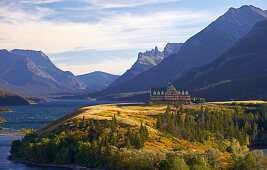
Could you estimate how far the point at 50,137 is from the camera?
161 metres

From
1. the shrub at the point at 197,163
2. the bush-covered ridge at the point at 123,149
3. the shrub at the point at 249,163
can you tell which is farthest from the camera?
the bush-covered ridge at the point at 123,149

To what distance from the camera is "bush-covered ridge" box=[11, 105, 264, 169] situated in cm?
11656

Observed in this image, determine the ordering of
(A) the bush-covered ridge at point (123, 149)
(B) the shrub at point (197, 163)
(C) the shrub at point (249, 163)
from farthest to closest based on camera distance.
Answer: (A) the bush-covered ridge at point (123, 149) < (C) the shrub at point (249, 163) < (B) the shrub at point (197, 163)

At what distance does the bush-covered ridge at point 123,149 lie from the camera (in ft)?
382

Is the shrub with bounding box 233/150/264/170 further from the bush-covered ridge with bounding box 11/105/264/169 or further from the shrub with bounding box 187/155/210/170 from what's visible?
the shrub with bounding box 187/155/210/170

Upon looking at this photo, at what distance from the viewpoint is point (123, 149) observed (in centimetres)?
12700

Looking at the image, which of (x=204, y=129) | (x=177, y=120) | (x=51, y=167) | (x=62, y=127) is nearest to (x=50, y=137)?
(x=62, y=127)

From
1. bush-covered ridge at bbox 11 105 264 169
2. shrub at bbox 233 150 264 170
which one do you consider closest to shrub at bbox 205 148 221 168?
bush-covered ridge at bbox 11 105 264 169

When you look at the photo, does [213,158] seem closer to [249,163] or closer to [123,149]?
[249,163]

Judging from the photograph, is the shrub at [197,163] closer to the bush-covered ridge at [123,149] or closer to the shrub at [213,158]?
the bush-covered ridge at [123,149]

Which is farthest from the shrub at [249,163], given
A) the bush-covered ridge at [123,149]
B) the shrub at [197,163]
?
the shrub at [197,163]

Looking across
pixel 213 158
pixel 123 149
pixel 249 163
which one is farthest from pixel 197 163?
Answer: pixel 123 149

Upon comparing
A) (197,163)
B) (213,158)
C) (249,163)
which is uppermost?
(197,163)

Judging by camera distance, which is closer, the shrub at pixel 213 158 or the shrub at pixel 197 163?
the shrub at pixel 197 163
